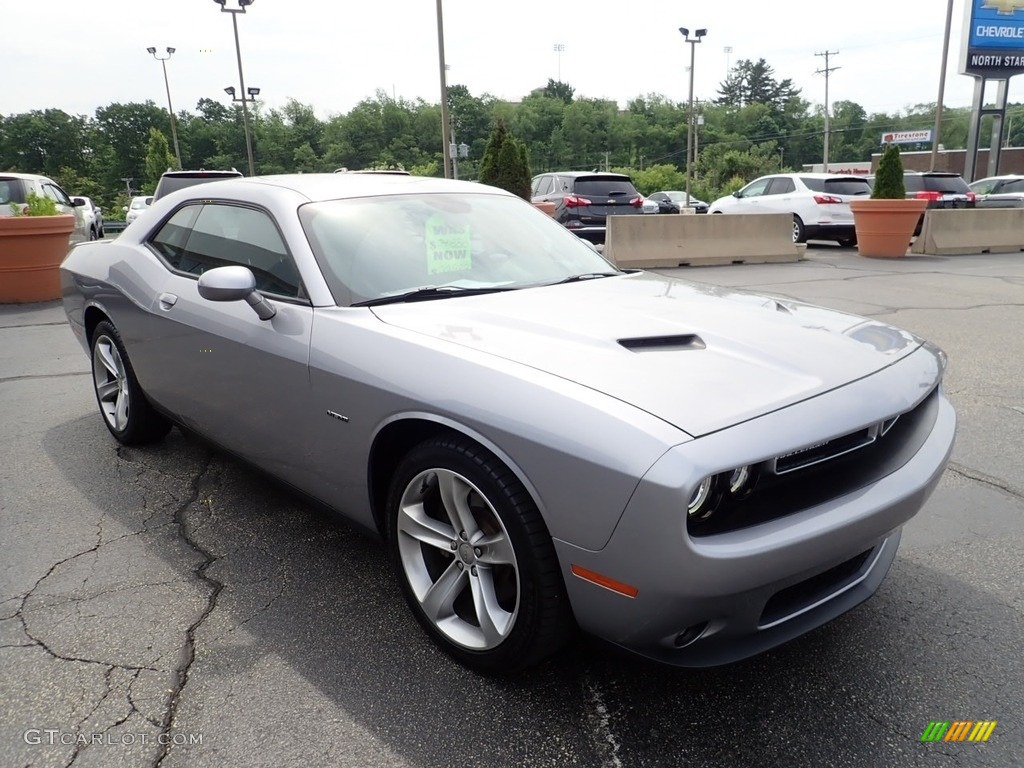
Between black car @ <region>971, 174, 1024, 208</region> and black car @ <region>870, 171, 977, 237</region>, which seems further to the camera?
black car @ <region>971, 174, 1024, 208</region>

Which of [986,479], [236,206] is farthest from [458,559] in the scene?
[986,479]

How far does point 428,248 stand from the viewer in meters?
3.05

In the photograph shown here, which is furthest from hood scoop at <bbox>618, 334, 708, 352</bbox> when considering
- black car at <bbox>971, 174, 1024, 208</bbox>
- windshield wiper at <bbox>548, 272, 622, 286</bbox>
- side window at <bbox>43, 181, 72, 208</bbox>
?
black car at <bbox>971, 174, 1024, 208</bbox>

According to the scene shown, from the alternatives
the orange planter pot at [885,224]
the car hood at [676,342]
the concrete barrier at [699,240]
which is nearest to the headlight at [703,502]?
the car hood at [676,342]

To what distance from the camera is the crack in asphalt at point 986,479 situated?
3547 mm

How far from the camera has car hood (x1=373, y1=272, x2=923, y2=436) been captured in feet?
6.44

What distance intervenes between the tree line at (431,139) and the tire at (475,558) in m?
63.7

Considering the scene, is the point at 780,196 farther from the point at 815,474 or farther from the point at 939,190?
the point at 815,474

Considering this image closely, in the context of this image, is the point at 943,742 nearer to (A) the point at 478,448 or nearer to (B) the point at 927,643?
(B) the point at 927,643

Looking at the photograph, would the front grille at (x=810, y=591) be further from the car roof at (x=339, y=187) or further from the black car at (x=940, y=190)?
the black car at (x=940, y=190)

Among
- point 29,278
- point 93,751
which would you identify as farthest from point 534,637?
point 29,278

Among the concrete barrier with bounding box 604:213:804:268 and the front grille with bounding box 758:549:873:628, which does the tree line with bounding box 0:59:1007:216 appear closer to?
the concrete barrier with bounding box 604:213:804:268

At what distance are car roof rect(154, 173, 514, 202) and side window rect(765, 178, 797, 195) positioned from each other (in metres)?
13.5

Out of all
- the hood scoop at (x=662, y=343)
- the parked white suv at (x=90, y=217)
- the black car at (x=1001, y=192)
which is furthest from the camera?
the black car at (x=1001, y=192)
